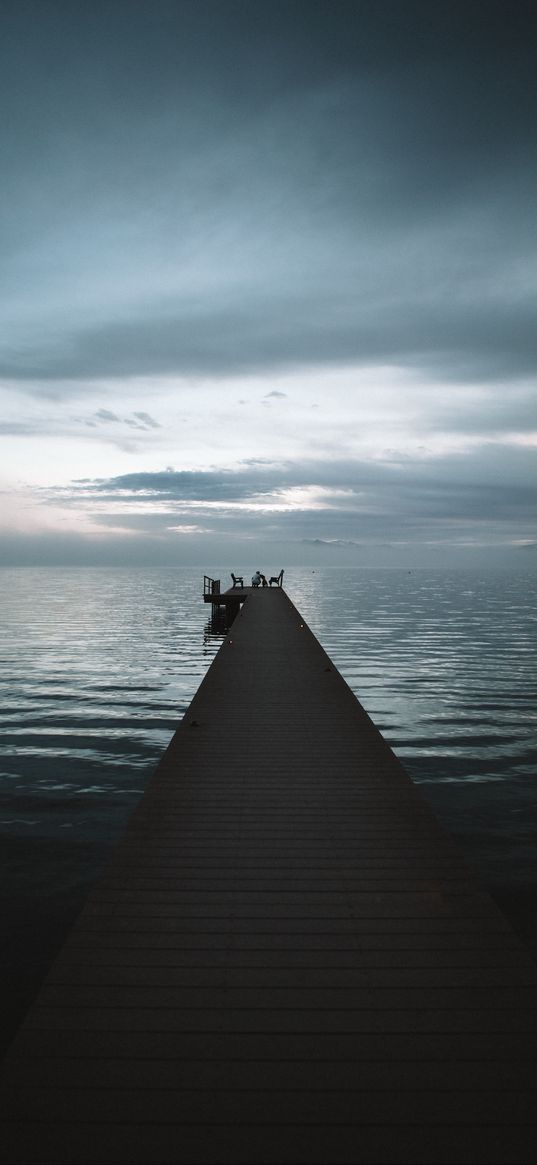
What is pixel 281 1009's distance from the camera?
13.3 feet

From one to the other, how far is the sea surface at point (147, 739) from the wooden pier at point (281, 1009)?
2095mm

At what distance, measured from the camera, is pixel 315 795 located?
26.4 ft

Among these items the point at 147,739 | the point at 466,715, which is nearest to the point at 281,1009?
the point at 147,739

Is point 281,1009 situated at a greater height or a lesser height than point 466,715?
greater

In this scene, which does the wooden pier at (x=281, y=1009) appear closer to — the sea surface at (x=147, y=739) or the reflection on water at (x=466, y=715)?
the sea surface at (x=147, y=739)

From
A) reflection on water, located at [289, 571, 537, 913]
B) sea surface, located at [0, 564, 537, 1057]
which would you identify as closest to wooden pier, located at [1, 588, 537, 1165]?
sea surface, located at [0, 564, 537, 1057]

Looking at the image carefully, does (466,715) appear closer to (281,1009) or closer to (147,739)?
(147,739)

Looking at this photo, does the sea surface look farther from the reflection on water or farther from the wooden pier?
the wooden pier

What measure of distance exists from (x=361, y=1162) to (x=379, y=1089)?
0.40m

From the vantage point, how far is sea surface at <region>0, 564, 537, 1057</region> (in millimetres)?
8367

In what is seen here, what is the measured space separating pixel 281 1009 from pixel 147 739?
12040mm

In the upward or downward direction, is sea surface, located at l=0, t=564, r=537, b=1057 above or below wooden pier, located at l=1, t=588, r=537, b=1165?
below

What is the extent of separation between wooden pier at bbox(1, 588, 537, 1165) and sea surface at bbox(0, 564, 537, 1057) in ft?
6.87

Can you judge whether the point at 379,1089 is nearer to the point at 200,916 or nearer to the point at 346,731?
the point at 200,916
